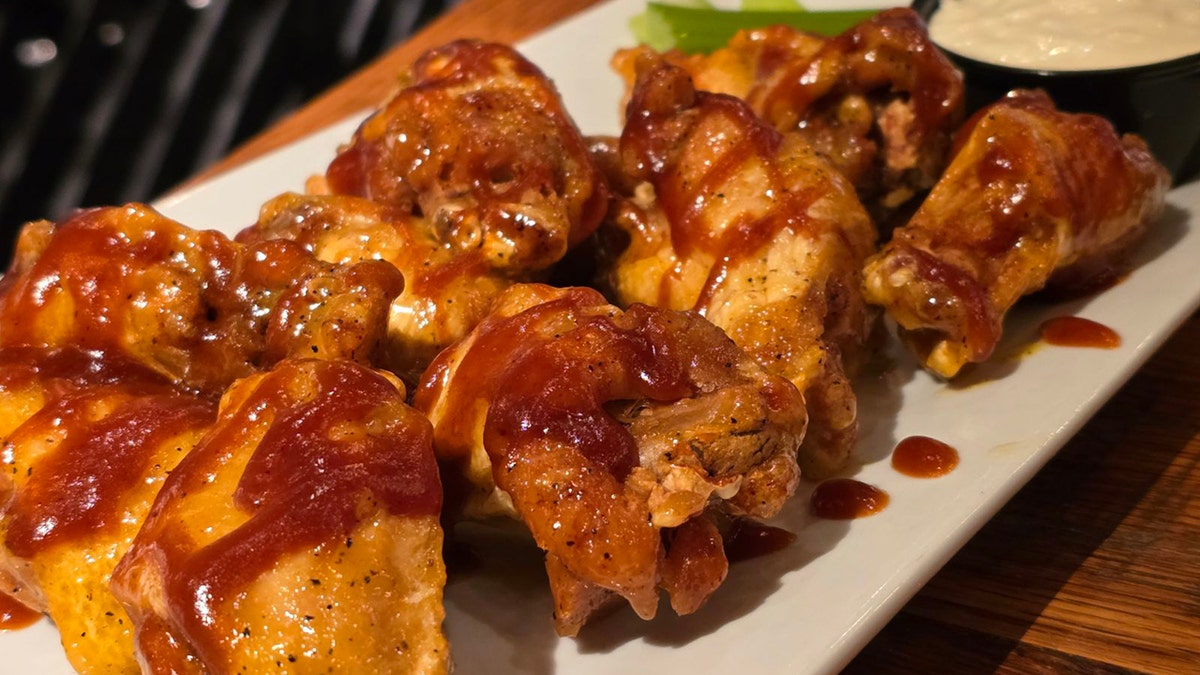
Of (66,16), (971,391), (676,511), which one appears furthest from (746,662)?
(66,16)

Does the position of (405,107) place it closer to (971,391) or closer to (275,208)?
(275,208)

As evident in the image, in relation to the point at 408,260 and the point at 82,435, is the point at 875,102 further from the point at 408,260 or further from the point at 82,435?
the point at 82,435

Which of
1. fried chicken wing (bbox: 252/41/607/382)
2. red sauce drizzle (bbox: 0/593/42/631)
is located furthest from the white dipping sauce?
red sauce drizzle (bbox: 0/593/42/631)

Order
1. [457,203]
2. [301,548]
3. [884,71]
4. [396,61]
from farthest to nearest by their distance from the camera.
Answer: [396,61] → [884,71] → [457,203] → [301,548]

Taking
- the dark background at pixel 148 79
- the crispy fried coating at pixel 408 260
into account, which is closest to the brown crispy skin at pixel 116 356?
the crispy fried coating at pixel 408 260

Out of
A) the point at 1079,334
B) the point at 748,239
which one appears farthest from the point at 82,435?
the point at 1079,334

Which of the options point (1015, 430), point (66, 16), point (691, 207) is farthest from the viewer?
point (66, 16)
